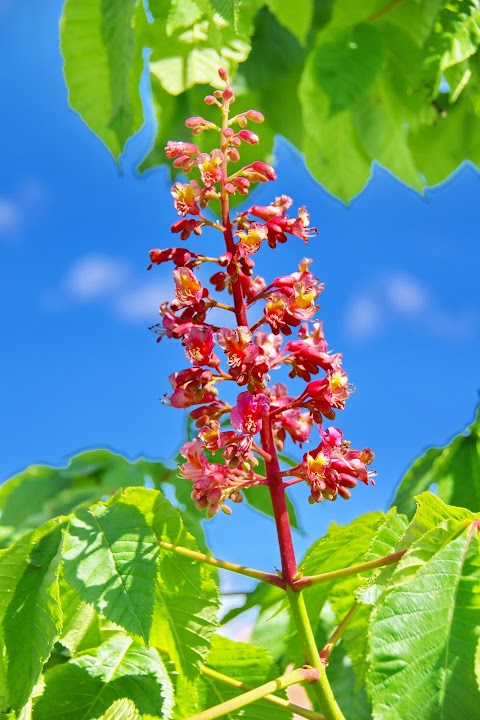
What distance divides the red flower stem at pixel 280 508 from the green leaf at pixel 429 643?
0.67 feet

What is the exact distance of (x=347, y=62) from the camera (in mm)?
2861

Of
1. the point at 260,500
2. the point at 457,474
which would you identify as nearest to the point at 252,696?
the point at 457,474

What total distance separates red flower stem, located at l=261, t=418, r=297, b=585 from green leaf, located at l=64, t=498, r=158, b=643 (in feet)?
0.69

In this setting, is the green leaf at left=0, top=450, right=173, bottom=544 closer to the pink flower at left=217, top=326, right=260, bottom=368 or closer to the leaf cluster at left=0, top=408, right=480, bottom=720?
the leaf cluster at left=0, top=408, right=480, bottom=720

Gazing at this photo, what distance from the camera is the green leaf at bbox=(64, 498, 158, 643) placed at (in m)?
1.43

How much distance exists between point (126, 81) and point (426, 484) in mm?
1340

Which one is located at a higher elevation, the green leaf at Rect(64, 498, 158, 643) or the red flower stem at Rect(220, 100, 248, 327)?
the red flower stem at Rect(220, 100, 248, 327)

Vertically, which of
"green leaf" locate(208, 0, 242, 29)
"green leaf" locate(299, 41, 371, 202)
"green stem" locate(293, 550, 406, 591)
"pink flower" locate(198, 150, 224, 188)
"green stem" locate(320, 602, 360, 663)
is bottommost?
"green stem" locate(320, 602, 360, 663)

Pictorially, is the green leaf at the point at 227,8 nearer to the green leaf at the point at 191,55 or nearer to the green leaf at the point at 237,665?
the green leaf at the point at 191,55

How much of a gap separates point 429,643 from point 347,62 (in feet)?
6.72

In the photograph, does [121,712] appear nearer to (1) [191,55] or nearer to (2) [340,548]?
(2) [340,548]

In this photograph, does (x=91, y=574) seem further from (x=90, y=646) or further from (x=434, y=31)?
(x=434, y=31)

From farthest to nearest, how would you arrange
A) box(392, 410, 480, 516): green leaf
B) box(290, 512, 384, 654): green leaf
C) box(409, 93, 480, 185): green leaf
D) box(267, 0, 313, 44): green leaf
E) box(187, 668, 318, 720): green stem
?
box(409, 93, 480, 185): green leaf
box(267, 0, 313, 44): green leaf
box(392, 410, 480, 516): green leaf
box(290, 512, 384, 654): green leaf
box(187, 668, 318, 720): green stem

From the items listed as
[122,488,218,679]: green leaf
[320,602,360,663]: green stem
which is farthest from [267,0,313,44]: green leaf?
[320,602,360,663]: green stem
